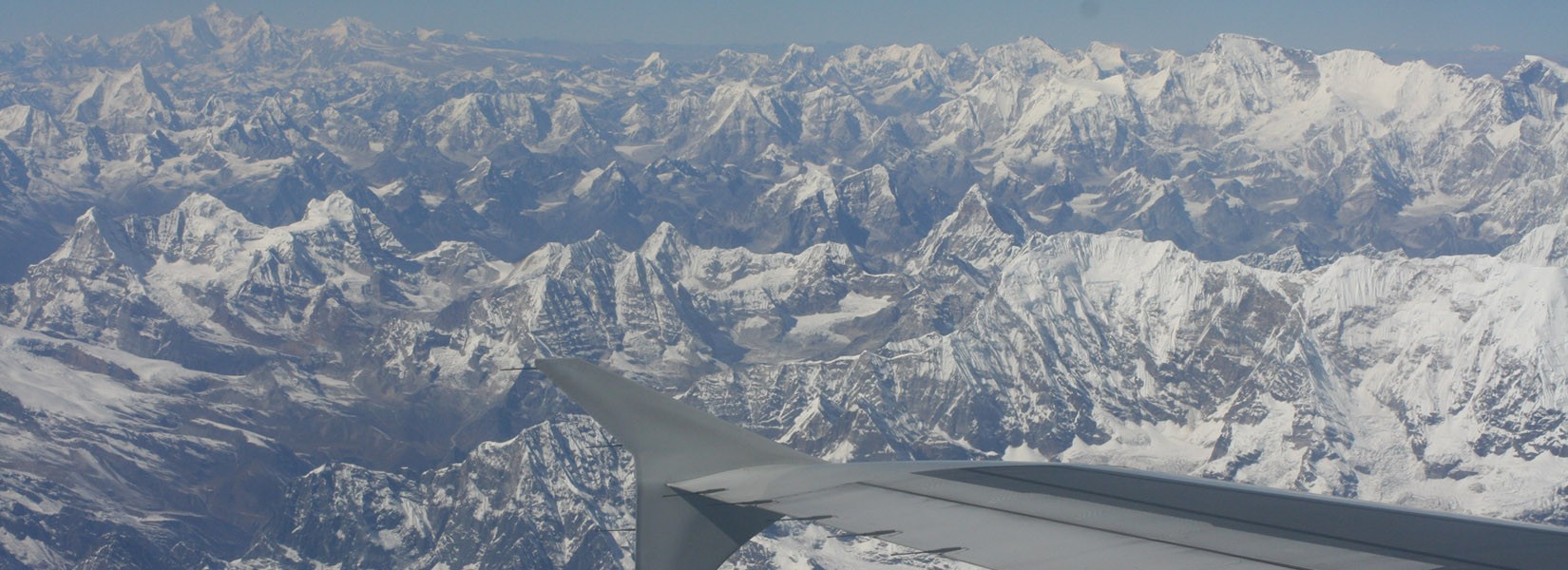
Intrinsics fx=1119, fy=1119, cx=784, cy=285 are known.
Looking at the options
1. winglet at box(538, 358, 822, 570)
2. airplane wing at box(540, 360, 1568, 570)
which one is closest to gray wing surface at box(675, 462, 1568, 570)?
airplane wing at box(540, 360, 1568, 570)

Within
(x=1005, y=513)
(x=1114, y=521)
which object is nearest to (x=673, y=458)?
(x=1005, y=513)

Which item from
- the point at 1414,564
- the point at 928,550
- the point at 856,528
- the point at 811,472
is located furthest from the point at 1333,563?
the point at 811,472

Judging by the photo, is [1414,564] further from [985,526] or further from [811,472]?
[811,472]

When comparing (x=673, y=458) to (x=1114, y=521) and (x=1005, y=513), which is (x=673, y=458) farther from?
(x=1114, y=521)

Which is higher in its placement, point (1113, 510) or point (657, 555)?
point (1113, 510)

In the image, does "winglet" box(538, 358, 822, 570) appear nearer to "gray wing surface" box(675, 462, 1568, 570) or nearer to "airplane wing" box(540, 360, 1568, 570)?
"airplane wing" box(540, 360, 1568, 570)

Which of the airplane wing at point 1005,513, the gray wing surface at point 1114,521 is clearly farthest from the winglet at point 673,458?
the gray wing surface at point 1114,521
